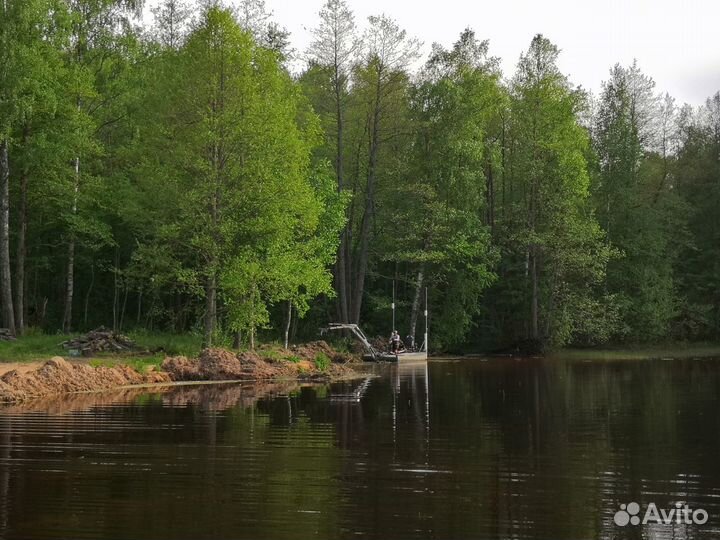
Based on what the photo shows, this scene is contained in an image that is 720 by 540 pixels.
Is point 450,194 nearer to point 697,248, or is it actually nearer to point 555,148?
point 555,148

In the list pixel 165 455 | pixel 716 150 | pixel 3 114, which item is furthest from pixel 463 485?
pixel 716 150

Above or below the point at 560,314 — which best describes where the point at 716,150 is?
above

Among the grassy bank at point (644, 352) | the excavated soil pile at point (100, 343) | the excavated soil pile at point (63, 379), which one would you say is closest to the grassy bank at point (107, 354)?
the excavated soil pile at point (100, 343)

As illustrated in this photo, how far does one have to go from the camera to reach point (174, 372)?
22.3 m

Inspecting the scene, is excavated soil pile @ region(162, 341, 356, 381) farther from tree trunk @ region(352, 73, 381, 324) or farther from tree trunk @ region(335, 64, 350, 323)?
tree trunk @ region(352, 73, 381, 324)

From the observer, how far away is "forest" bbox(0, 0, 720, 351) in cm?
2764

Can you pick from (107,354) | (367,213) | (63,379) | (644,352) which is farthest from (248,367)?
(644,352)

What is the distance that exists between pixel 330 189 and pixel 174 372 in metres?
15.5

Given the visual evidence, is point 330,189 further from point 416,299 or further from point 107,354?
point 107,354

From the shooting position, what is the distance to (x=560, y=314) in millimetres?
44094

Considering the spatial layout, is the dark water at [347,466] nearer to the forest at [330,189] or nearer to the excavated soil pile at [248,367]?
the excavated soil pile at [248,367]

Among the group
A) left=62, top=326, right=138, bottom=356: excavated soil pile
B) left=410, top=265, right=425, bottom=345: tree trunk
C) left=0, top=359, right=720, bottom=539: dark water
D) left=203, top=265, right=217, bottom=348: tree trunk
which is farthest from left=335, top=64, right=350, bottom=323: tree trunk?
left=0, top=359, right=720, bottom=539: dark water

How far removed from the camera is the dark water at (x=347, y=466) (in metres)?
7.61

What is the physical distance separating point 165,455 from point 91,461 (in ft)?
3.24
